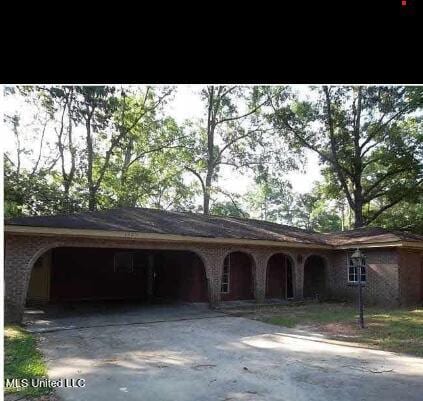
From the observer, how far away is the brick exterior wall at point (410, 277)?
53.5 feet

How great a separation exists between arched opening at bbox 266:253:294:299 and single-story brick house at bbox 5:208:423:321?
0.05m

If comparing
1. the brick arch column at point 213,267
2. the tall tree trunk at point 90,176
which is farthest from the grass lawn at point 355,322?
the tall tree trunk at point 90,176

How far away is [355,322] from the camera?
39.0 feet

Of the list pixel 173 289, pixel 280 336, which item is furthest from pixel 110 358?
pixel 173 289

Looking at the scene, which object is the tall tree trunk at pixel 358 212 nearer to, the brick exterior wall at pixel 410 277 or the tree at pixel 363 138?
the tree at pixel 363 138

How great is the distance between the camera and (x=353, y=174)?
29219 millimetres

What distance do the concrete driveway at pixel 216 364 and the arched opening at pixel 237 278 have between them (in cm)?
550

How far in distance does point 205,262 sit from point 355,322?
18.0 feet

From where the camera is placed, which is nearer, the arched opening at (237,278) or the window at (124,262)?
the arched opening at (237,278)

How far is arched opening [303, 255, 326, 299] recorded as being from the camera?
19359mm

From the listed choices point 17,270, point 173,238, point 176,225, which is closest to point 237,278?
point 176,225

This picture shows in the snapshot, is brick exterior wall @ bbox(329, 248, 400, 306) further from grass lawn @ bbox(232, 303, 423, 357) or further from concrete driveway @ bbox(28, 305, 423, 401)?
concrete driveway @ bbox(28, 305, 423, 401)
